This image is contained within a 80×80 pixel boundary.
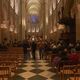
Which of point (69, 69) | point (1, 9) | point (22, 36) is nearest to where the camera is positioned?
point (69, 69)

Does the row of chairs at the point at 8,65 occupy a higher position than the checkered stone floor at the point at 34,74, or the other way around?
the row of chairs at the point at 8,65

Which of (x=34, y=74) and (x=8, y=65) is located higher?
(x=8, y=65)

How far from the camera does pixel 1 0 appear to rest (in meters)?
24.1

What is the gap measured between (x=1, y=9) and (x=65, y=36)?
690 cm

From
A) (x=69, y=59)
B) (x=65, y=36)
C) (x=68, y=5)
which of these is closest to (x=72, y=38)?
(x=65, y=36)

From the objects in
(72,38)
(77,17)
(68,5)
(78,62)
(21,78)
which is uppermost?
(68,5)

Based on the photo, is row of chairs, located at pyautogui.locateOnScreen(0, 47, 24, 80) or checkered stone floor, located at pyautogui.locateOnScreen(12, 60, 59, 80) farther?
checkered stone floor, located at pyautogui.locateOnScreen(12, 60, 59, 80)

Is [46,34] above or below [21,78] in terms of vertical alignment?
above

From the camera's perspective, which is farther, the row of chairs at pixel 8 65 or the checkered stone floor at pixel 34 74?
the checkered stone floor at pixel 34 74

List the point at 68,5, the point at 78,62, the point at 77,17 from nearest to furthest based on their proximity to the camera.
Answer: the point at 78,62, the point at 77,17, the point at 68,5

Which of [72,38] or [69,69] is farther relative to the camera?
[72,38]

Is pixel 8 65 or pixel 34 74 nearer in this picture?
pixel 8 65

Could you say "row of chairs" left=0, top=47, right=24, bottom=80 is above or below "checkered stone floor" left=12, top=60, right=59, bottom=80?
above

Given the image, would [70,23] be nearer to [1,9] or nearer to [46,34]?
[1,9]
